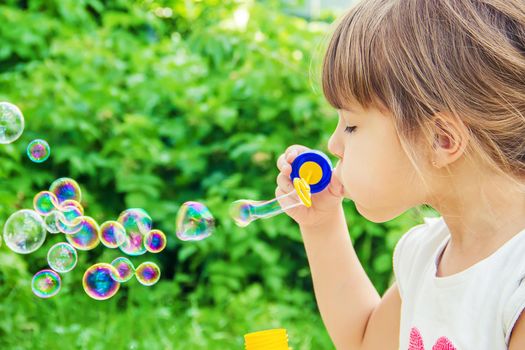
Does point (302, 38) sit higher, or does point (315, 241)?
point (302, 38)

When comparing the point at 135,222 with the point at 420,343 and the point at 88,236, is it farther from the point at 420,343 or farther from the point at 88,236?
the point at 420,343

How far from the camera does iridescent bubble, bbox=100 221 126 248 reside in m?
1.94

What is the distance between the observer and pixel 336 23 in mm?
1485

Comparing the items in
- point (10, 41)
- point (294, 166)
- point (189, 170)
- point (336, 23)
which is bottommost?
point (294, 166)

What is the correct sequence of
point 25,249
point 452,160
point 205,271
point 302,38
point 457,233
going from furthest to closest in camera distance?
1. point 302,38
2. point 205,271
3. point 25,249
4. point 457,233
5. point 452,160

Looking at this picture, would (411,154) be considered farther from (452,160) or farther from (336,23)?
(336,23)

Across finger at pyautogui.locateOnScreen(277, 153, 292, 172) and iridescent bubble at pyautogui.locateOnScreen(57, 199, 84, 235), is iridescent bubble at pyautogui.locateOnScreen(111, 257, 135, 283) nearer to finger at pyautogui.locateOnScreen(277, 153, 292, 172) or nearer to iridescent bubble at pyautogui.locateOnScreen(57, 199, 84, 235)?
iridescent bubble at pyautogui.locateOnScreen(57, 199, 84, 235)

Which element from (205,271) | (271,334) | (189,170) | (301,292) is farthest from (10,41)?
(271,334)

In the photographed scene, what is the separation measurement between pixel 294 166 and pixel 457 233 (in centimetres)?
33

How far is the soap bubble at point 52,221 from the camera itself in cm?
196

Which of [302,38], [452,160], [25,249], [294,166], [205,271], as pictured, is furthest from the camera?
[302,38]

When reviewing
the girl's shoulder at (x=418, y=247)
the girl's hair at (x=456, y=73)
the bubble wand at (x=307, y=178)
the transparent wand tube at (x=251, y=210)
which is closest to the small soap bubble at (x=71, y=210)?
the transparent wand tube at (x=251, y=210)

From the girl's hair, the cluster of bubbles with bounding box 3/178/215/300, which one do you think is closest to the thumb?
the girl's hair

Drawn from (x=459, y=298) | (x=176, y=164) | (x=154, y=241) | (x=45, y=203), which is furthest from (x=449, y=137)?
Result: (x=176, y=164)
